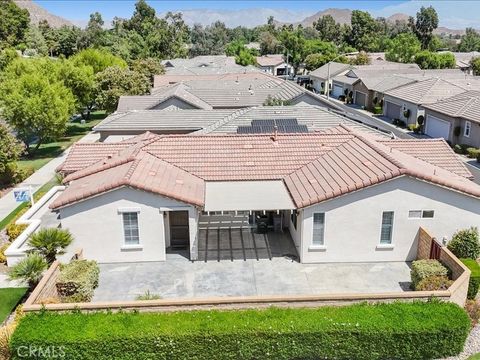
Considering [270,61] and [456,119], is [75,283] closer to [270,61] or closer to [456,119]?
[456,119]

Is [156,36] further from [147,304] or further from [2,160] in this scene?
[147,304]

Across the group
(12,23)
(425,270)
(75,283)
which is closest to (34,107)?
(75,283)

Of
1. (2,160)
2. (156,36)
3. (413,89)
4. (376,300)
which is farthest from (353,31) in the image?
(376,300)

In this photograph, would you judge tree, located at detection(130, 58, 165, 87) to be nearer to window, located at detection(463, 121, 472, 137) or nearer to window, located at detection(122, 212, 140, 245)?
window, located at detection(463, 121, 472, 137)

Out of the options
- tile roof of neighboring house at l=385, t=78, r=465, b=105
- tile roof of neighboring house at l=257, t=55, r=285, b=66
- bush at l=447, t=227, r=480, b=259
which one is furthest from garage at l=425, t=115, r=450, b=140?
tile roof of neighboring house at l=257, t=55, r=285, b=66

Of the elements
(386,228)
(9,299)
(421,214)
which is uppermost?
(421,214)

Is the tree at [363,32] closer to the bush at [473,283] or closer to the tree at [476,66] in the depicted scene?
the tree at [476,66]
